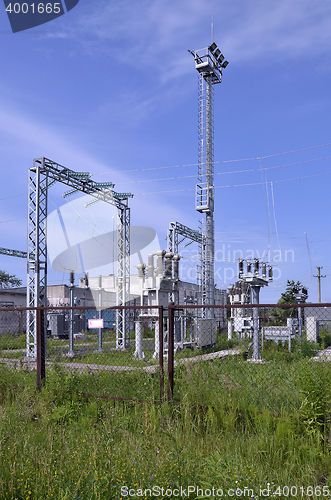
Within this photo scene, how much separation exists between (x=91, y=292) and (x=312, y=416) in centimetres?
4315

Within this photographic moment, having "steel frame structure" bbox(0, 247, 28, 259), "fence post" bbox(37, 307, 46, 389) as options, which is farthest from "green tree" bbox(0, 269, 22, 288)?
"fence post" bbox(37, 307, 46, 389)

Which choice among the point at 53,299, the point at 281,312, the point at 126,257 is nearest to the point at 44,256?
the point at 126,257

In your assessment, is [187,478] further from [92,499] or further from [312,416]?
[312,416]

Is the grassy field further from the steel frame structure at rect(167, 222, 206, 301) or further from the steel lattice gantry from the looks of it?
the steel frame structure at rect(167, 222, 206, 301)

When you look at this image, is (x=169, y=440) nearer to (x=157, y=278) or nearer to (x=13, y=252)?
(x=157, y=278)

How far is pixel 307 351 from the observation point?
1334cm

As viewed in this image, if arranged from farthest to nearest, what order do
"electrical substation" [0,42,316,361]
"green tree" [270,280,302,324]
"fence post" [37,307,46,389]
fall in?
"green tree" [270,280,302,324], "electrical substation" [0,42,316,361], "fence post" [37,307,46,389]

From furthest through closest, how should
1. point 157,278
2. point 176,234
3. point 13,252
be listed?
point 13,252
point 176,234
point 157,278

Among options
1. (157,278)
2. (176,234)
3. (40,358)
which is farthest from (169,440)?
(176,234)

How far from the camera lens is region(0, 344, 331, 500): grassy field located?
3.39 metres

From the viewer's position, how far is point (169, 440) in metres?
4.27

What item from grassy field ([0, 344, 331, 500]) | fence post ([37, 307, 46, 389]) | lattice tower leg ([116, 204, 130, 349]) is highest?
lattice tower leg ([116, 204, 130, 349])

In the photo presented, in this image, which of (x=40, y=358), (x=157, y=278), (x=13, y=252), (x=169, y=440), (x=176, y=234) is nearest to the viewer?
(x=169, y=440)

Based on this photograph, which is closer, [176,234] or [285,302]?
[176,234]
